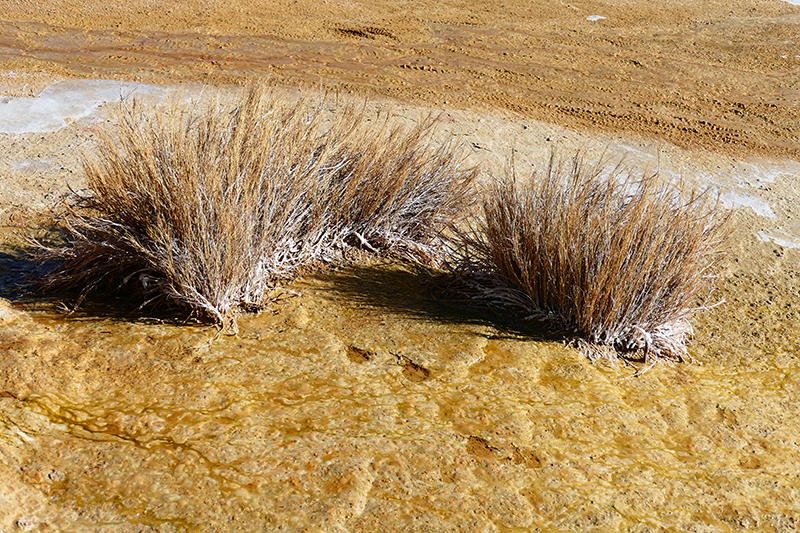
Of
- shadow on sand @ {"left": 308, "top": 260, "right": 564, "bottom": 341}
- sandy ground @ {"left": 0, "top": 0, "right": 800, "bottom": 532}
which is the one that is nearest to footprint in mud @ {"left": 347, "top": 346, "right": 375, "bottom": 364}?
sandy ground @ {"left": 0, "top": 0, "right": 800, "bottom": 532}

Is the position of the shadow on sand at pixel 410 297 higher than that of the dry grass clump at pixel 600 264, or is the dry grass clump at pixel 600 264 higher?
the dry grass clump at pixel 600 264

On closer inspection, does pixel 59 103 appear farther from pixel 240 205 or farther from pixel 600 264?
pixel 600 264

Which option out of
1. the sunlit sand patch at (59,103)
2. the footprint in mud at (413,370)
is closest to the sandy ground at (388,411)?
Result: the footprint in mud at (413,370)

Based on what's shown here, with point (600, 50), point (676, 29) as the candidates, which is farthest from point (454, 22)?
point (676, 29)

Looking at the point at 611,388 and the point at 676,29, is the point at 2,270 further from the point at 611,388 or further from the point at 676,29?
the point at 676,29

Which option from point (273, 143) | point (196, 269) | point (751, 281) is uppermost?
point (273, 143)

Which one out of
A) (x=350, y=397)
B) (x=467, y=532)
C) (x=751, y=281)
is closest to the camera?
(x=467, y=532)

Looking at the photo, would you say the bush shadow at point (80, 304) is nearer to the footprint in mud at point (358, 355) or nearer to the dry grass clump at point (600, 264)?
the footprint in mud at point (358, 355)
